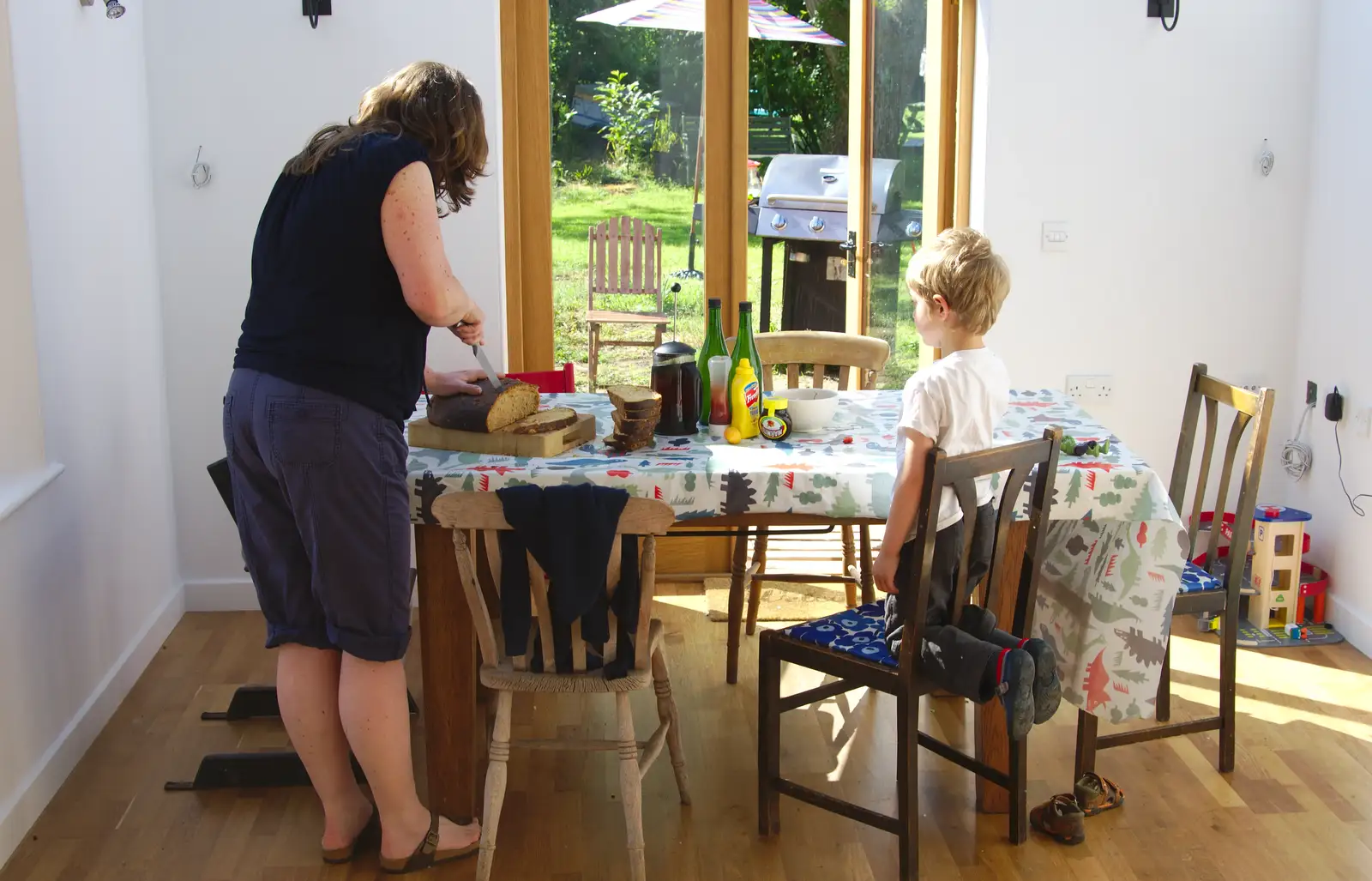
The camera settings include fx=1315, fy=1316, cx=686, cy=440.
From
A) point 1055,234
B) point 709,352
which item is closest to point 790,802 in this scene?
point 709,352

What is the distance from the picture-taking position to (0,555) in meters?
2.56

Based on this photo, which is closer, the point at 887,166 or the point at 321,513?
the point at 321,513

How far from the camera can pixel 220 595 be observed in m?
3.94

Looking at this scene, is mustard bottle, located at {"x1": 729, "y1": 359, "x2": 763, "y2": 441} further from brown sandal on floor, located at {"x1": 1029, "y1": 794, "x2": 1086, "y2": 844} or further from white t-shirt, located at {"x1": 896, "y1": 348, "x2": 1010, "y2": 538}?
brown sandal on floor, located at {"x1": 1029, "y1": 794, "x2": 1086, "y2": 844}

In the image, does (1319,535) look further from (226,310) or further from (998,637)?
(226,310)

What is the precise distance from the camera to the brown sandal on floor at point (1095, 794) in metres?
Result: 2.67

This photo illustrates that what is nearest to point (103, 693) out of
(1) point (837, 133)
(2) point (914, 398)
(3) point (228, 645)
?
(3) point (228, 645)

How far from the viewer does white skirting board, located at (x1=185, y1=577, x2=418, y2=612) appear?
3.93 metres

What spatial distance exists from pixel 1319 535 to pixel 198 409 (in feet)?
10.7

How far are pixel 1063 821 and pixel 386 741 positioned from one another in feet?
4.32

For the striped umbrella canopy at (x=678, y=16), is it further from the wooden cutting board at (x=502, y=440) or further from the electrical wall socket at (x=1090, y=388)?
the wooden cutting board at (x=502, y=440)

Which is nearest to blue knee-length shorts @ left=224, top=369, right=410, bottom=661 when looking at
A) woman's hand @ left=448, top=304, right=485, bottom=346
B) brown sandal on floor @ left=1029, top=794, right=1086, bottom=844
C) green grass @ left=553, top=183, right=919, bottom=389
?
woman's hand @ left=448, top=304, right=485, bottom=346

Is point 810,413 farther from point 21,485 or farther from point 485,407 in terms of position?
point 21,485

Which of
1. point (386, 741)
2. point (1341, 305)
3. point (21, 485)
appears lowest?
point (386, 741)
